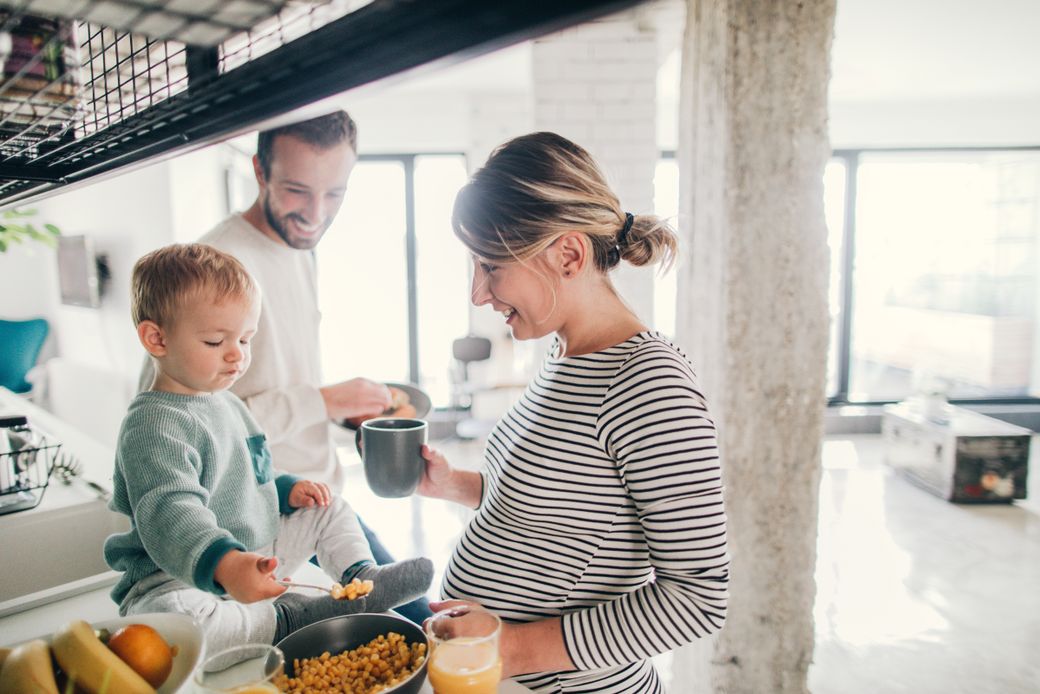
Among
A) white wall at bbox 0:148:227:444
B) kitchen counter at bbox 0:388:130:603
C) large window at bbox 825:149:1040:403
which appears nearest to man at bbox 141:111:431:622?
kitchen counter at bbox 0:388:130:603

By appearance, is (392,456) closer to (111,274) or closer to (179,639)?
(179,639)

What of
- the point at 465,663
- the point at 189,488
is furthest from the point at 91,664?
the point at 465,663

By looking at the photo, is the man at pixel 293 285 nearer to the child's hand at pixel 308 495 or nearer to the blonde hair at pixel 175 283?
the child's hand at pixel 308 495

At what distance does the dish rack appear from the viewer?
3.64ft

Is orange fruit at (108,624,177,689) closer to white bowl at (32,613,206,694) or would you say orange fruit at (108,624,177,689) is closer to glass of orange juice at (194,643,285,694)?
white bowl at (32,613,206,694)

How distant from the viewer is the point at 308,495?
112 cm

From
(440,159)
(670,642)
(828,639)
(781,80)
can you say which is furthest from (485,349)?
(670,642)

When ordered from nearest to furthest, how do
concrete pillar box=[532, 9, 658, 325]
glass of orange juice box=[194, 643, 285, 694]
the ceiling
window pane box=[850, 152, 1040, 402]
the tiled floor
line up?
glass of orange juice box=[194, 643, 285, 694], the tiled floor, concrete pillar box=[532, 9, 658, 325], the ceiling, window pane box=[850, 152, 1040, 402]

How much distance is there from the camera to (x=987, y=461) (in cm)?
395

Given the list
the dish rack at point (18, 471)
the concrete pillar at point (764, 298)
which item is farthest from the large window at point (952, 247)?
the dish rack at point (18, 471)

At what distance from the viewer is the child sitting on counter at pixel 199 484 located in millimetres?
746

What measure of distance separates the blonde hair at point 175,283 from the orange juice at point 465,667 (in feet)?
1.98

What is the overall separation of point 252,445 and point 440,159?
482 cm

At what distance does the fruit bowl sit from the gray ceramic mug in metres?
0.23
